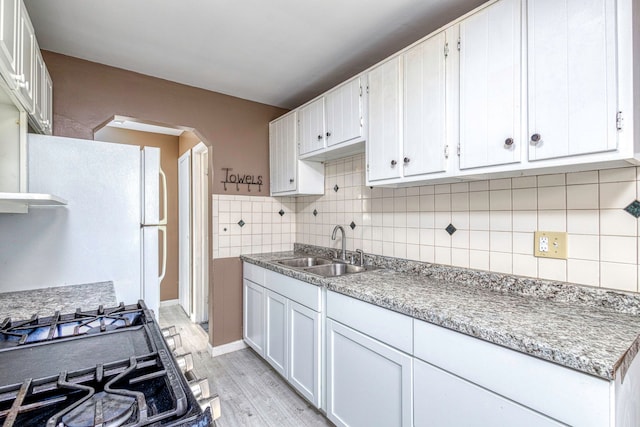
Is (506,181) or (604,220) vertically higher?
(506,181)

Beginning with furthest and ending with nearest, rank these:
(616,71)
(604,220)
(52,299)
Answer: (52,299) < (604,220) < (616,71)

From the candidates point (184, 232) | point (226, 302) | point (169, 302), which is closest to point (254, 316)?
point (226, 302)

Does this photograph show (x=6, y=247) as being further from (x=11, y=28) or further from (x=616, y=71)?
(x=616, y=71)

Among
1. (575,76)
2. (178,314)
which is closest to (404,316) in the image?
(575,76)

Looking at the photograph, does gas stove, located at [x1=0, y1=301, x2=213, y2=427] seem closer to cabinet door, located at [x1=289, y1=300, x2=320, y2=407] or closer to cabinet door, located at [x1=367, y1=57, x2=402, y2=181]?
cabinet door, located at [x1=289, y1=300, x2=320, y2=407]

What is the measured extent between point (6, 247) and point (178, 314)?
2659 mm

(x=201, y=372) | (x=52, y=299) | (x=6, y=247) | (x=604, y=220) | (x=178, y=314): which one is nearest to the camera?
(x=604, y=220)

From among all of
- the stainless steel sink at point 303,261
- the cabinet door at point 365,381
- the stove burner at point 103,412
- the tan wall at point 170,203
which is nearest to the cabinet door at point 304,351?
the cabinet door at point 365,381

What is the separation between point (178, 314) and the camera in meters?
3.96

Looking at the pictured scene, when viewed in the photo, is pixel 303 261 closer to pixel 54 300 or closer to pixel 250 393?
pixel 250 393

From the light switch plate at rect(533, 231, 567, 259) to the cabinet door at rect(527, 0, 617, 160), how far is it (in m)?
0.43

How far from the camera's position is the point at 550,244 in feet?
4.71

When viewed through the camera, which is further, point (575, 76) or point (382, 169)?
point (382, 169)

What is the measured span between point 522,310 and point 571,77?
89cm
